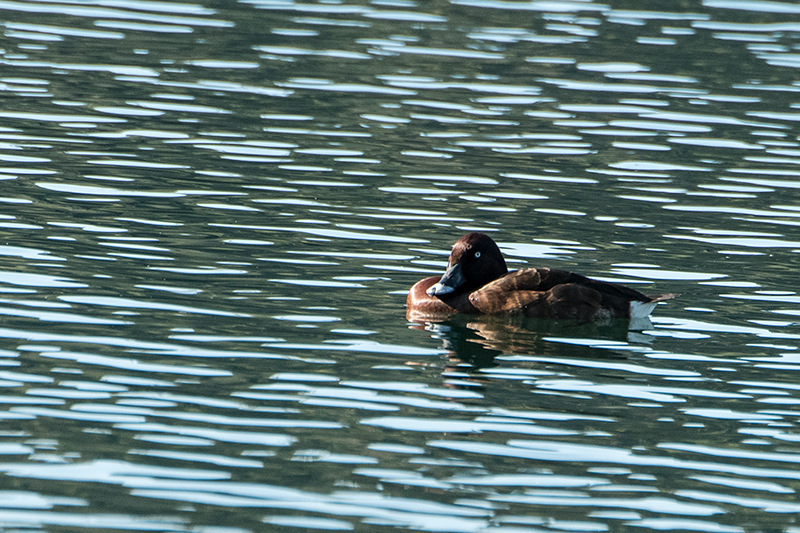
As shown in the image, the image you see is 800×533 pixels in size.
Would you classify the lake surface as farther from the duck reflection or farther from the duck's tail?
the duck's tail

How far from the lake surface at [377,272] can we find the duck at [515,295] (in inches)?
6.4

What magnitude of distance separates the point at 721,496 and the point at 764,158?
11.3 metres

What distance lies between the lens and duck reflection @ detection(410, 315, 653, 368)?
33.8 ft

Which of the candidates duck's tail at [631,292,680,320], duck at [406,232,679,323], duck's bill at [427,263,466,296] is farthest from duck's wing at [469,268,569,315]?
duck's tail at [631,292,680,320]

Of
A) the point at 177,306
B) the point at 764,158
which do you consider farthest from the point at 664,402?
the point at 764,158

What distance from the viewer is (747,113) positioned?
2055 centimetres

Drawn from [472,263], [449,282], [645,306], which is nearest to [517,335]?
[449,282]

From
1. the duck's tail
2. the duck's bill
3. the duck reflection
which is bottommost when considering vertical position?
the duck reflection

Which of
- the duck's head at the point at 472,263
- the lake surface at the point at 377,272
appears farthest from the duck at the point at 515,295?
the lake surface at the point at 377,272

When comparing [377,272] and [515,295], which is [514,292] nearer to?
[515,295]

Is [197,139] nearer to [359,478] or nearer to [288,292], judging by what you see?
[288,292]

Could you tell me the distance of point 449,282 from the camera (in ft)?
37.3

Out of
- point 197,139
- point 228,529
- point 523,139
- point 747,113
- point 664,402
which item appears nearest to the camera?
point 228,529

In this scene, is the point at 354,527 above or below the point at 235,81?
below
